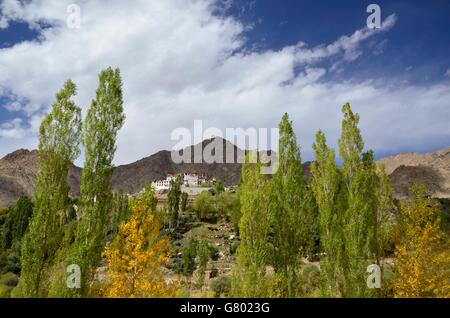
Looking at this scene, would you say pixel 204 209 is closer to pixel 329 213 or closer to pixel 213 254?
pixel 213 254

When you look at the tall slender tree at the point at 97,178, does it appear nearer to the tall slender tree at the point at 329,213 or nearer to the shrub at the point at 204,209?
the tall slender tree at the point at 329,213

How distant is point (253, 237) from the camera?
632 inches

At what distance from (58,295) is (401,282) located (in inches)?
658

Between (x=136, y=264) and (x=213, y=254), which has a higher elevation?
(x=136, y=264)

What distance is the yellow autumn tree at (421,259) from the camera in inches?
689

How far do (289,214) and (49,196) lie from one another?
11615 millimetres

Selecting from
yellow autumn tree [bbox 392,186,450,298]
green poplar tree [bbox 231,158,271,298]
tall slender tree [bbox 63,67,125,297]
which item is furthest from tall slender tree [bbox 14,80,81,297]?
yellow autumn tree [bbox 392,186,450,298]

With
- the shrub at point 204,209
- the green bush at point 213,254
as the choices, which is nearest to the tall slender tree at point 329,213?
the green bush at point 213,254

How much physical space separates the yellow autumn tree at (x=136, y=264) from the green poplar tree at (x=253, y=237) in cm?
319

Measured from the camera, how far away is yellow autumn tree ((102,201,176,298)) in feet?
48.6

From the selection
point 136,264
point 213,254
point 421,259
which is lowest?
point 213,254

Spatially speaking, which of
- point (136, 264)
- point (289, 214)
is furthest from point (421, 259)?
point (136, 264)

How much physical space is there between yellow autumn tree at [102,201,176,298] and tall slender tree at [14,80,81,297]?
2.46 meters
